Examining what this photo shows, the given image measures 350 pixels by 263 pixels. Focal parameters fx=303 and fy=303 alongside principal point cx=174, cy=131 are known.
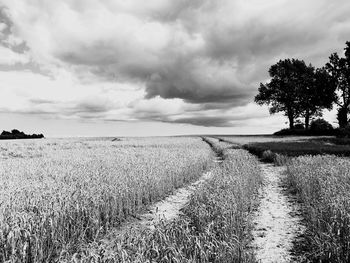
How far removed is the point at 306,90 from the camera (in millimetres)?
64500

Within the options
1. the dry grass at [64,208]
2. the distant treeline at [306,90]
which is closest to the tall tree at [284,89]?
the distant treeline at [306,90]

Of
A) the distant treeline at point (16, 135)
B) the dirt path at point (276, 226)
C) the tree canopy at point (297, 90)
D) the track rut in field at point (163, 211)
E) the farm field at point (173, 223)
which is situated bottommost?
the dirt path at point (276, 226)

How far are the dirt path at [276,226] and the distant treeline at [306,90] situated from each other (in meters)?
52.2

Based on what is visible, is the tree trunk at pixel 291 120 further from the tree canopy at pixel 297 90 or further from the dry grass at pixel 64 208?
the dry grass at pixel 64 208

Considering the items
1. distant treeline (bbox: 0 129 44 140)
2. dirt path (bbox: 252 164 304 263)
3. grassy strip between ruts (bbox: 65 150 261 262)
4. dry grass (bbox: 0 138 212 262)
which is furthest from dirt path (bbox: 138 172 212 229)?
distant treeline (bbox: 0 129 44 140)

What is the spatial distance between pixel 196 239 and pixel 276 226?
411 cm

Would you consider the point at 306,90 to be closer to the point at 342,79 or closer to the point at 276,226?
the point at 342,79

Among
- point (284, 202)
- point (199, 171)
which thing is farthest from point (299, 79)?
point (284, 202)

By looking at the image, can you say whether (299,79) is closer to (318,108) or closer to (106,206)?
(318,108)

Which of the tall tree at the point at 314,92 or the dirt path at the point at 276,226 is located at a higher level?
the tall tree at the point at 314,92

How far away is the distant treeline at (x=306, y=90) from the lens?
59719 mm

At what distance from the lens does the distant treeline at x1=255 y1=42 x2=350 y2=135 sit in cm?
5972

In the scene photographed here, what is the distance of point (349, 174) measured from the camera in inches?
Answer: 441

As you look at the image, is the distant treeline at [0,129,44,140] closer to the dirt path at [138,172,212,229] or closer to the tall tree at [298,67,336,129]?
the tall tree at [298,67,336,129]
